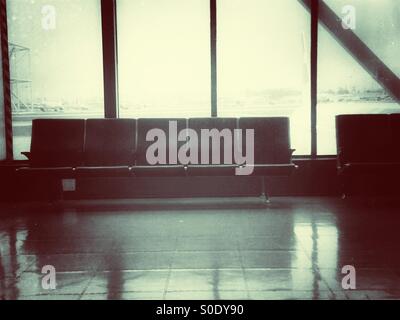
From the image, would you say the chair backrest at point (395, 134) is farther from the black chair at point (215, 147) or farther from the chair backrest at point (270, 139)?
the black chair at point (215, 147)

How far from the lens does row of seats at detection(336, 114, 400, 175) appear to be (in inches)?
276

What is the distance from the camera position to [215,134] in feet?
23.3

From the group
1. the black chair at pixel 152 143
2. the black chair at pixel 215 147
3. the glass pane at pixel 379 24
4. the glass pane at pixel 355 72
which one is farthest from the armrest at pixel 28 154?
the glass pane at pixel 379 24

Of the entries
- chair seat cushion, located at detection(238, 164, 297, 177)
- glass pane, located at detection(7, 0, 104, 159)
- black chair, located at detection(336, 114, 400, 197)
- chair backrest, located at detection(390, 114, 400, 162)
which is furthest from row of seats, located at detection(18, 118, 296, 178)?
chair backrest, located at detection(390, 114, 400, 162)

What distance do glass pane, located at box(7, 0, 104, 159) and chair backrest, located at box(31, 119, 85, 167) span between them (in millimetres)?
350

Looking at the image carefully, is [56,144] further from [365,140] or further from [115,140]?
[365,140]

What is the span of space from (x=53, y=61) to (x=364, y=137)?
4.54 m

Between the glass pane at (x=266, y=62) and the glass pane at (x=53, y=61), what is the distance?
1853mm

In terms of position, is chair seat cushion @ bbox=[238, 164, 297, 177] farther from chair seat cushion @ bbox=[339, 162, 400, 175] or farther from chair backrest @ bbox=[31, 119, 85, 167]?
chair backrest @ bbox=[31, 119, 85, 167]

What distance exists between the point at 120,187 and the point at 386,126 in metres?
3.82

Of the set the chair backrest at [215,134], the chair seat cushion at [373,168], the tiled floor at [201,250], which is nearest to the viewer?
the tiled floor at [201,250]

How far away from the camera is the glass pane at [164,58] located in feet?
24.4

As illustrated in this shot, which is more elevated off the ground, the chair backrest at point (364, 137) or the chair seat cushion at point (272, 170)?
the chair backrest at point (364, 137)
